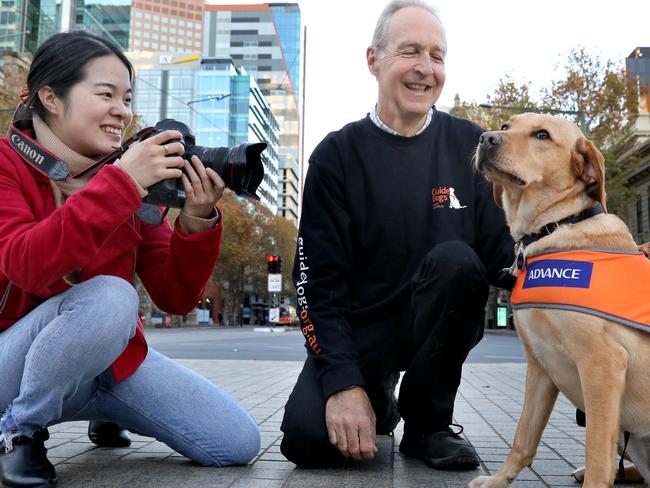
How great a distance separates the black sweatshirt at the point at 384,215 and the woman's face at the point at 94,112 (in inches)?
38.3

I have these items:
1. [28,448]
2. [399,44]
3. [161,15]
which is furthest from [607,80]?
[161,15]

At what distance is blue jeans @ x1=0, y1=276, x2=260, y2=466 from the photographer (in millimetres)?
2324

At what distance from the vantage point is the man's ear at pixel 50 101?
2.62 m

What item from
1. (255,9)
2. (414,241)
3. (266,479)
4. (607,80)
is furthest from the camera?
(255,9)

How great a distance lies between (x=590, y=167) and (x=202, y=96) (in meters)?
78.5

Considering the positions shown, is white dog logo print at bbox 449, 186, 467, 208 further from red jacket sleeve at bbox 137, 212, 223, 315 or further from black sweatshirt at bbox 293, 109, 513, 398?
red jacket sleeve at bbox 137, 212, 223, 315

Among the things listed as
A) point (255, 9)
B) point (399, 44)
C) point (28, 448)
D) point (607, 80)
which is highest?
point (255, 9)

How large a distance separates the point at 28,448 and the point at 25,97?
4.57ft

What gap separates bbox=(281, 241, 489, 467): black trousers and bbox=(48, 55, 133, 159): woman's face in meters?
1.36

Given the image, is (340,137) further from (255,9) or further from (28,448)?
(255,9)

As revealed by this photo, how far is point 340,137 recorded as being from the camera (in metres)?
3.33

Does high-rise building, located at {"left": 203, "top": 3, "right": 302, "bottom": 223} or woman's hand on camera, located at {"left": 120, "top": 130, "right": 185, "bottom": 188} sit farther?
high-rise building, located at {"left": 203, "top": 3, "right": 302, "bottom": 223}

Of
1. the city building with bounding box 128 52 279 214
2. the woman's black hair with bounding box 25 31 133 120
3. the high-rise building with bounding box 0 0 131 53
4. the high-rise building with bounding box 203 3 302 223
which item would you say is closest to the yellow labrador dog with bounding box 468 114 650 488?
the woman's black hair with bounding box 25 31 133 120

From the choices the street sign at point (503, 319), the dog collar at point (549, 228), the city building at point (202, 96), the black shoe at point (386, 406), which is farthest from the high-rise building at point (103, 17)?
the dog collar at point (549, 228)
